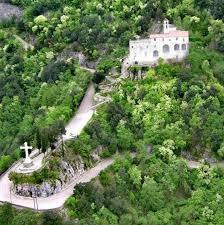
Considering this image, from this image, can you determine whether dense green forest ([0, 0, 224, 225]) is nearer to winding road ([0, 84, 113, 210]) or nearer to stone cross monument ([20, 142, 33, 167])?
winding road ([0, 84, 113, 210])

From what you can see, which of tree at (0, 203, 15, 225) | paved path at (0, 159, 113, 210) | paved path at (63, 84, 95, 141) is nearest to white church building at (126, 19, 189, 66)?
paved path at (63, 84, 95, 141)

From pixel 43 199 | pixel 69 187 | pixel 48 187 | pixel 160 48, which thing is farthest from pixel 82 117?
pixel 43 199

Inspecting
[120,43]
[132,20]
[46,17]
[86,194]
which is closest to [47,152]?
[86,194]

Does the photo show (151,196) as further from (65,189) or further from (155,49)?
(155,49)

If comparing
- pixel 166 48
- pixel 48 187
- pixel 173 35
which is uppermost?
pixel 173 35

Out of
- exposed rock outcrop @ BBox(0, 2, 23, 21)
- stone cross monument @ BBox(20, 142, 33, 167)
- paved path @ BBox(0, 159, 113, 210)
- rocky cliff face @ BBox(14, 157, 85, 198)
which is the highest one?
stone cross monument @ BBox(20, 142, 33, 167)

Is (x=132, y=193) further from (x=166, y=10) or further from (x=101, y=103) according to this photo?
(x=166, y=10)

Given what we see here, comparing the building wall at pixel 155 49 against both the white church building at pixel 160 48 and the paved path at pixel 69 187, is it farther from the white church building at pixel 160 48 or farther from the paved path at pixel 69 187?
the paved path at pixel 69 187
